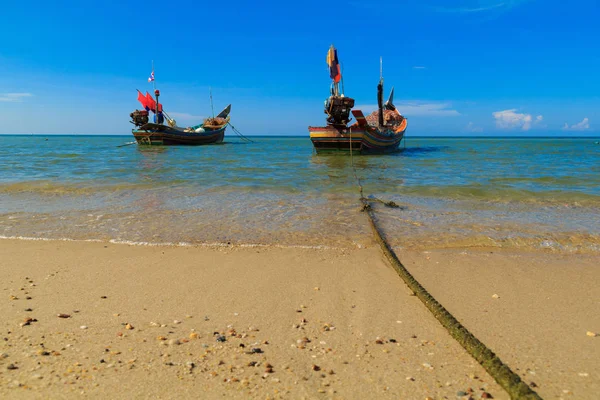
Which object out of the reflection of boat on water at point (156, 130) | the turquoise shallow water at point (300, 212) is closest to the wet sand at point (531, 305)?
the turquoise shallow water at point (300, 212)

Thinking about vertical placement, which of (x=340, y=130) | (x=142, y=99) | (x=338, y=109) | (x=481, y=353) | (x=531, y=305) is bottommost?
(x=531, y=305)

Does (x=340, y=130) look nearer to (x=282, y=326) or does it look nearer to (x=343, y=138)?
(x=343, y=138)

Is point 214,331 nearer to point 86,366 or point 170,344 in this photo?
point 170,344

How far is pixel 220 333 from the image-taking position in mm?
2588

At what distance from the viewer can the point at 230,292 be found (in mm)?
3385

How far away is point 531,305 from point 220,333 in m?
2.51

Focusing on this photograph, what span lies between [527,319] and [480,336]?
1.76 feet

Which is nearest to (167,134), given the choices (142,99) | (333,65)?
(142,99)

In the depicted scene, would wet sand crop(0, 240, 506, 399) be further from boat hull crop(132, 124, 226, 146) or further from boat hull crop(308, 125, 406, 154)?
boat hull crop(132, 124, 226, 146)

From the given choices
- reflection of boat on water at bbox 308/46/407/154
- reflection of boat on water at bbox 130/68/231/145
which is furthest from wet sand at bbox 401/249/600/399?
reflection of boat on water at bbox 130/68/231/145

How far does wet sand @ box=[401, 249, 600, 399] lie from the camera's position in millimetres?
2188

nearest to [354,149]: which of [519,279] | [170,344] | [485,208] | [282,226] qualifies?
[485,208]

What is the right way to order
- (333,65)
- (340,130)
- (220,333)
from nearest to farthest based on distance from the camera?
(220,333)
(340,130)
(333,65)

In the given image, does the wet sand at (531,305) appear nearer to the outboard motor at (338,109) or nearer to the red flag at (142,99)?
the outboard motor at (338,109)
